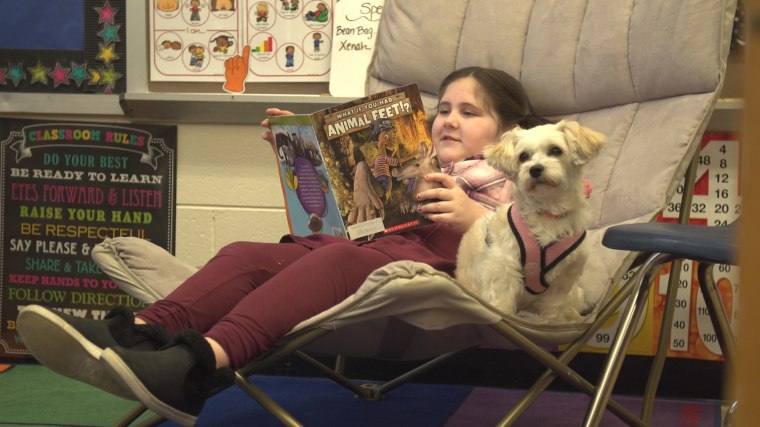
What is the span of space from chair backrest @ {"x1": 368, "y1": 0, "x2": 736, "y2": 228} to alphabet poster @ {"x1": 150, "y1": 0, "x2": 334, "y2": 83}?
0.36 meters

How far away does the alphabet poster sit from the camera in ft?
7.66

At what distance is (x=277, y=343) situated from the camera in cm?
127

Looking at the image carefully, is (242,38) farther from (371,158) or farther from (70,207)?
(371,158)

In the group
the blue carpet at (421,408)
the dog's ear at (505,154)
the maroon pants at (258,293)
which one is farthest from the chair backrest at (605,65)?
the blue carpet at (421,408)

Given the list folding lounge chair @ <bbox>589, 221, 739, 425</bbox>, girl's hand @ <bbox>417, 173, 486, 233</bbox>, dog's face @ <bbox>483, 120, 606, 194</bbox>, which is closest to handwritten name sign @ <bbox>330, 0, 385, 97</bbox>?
girl's hand @ <bbox>417, 173, 486, 233</bbox>

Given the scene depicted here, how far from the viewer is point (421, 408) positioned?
2059mm

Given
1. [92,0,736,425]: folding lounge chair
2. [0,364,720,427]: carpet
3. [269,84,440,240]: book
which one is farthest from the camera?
[0,364,720,427]: carpet

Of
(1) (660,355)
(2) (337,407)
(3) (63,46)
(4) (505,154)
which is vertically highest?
(3) (63,46)

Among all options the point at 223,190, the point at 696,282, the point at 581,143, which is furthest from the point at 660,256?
the point at 223,190

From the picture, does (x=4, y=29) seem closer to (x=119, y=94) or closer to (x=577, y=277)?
(x=119, y=94)

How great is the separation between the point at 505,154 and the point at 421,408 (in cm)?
83

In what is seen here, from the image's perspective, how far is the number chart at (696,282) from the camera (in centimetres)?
211

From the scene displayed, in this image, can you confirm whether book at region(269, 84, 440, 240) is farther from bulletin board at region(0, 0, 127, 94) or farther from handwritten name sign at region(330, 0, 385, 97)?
bulletin board at region(0, 0, 127, 94)

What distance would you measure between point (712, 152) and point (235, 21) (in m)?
1.29
